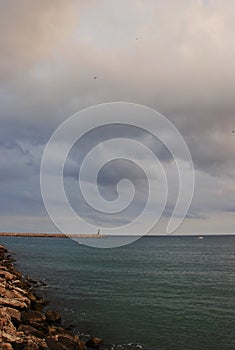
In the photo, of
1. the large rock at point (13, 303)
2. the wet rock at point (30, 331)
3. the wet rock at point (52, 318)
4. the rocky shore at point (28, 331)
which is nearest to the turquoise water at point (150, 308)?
the wet rock at point (52, 318)

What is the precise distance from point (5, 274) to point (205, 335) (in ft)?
80.5

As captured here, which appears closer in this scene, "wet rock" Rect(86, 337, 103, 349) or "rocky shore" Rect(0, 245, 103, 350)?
"rocky shore" Rect(0, 245, 103, 350)

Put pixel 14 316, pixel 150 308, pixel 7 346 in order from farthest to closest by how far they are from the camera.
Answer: pixel 150 308 → pixel 14 316 → pixel 7 346

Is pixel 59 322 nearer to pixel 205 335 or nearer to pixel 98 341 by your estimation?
pixel 98 341

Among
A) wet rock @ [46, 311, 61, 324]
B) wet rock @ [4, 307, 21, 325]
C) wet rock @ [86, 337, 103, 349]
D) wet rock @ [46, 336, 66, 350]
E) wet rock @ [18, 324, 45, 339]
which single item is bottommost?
wet rock @ [86, 337, 103, 349]

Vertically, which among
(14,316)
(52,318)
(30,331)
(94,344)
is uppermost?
(14,316)

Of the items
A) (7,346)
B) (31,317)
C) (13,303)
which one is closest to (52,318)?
(31,317)

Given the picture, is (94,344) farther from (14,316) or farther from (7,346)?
(7,346)

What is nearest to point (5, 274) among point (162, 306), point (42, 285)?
point (42, 285)

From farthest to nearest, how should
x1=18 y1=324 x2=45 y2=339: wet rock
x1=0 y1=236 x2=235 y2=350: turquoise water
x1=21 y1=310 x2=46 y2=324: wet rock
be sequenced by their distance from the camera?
x1=0 y1=236 x2=235 y2=350: turquoise water → x1=21 y1=310 x2=46 y2=324: wet rock → x1=18 y1=324 x2=45 y2=339: wet rock

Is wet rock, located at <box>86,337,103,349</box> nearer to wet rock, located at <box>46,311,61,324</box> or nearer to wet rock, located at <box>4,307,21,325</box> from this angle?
wet rock, located at <box>4,307,21,325</box>

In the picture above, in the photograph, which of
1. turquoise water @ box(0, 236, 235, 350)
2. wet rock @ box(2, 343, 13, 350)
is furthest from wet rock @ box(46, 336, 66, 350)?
turquoise water @ box(0, 236, 235, 350)

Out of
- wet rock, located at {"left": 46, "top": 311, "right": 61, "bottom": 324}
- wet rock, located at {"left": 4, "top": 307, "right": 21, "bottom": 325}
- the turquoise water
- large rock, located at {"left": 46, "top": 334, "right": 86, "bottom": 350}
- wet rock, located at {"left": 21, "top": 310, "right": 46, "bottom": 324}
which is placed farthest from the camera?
wet rock, located at {"left": 46, "top": 311, "right": 61, "bottom": 324}

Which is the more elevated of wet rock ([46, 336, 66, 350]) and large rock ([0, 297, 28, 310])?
large rock ([0, 297, 28, 310])
